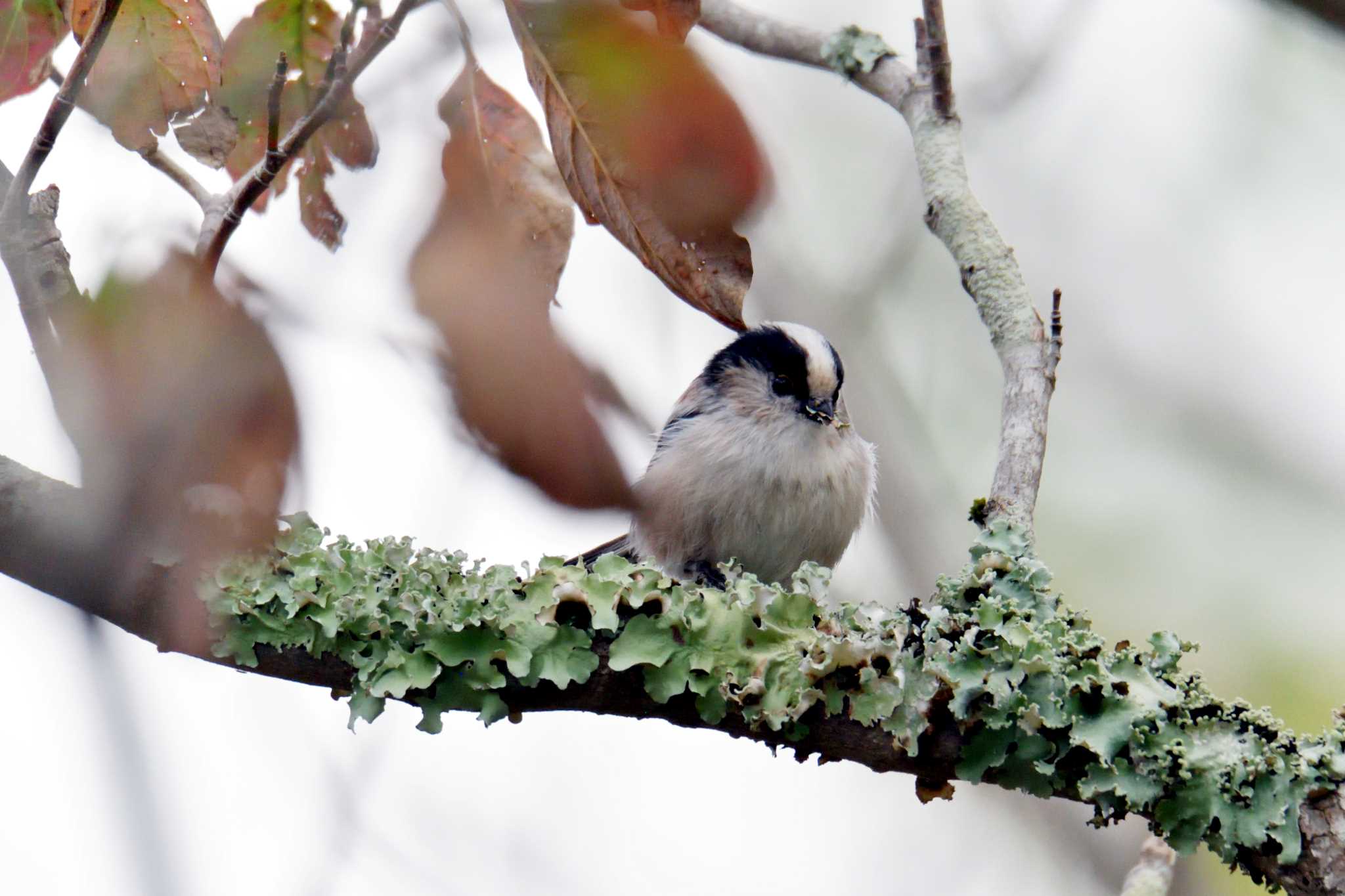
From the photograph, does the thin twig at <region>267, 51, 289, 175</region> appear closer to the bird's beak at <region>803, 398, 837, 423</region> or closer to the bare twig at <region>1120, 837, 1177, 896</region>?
the bare twig at <region>1120, 837, 1177, 896</region>

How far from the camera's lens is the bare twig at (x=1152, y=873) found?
259 cm

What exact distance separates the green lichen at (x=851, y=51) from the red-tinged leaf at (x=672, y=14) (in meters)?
2.24

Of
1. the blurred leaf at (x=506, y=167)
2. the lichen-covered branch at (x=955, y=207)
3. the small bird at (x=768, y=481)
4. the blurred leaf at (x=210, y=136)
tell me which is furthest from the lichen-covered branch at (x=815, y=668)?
the small bird at (x=768, y=481)

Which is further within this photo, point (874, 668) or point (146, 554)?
point (874, 668)

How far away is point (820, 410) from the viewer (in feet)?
12.0

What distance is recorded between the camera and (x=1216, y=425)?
5.77m

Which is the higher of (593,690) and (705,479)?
(705,479)

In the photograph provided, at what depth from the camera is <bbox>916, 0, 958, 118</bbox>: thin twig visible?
102 inches

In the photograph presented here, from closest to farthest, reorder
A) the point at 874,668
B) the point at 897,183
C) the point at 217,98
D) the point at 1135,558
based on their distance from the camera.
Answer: the point at 217,98 → the point at 874,668 → the point at 1135,558 → the point at 897,183

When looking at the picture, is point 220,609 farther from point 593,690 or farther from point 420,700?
point 593,690

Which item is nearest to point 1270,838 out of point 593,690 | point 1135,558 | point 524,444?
point 593,690

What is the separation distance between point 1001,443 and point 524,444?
1813 mm

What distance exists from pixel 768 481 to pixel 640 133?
2.62m

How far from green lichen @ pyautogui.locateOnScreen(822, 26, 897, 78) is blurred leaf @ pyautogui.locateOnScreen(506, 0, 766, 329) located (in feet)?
7.40
